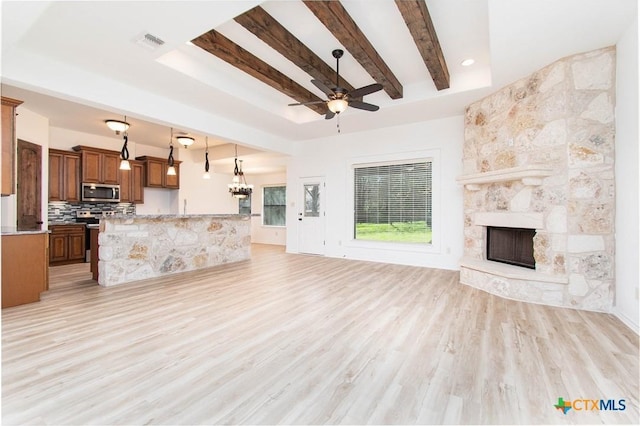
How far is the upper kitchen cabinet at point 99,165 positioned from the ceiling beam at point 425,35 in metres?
7.17

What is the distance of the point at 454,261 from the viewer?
552cm

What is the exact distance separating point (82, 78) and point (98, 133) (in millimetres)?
3896

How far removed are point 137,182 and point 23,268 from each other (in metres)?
4.52

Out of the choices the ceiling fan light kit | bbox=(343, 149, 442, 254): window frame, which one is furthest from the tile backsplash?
bbox=(343, 149, 442, 254): window frame

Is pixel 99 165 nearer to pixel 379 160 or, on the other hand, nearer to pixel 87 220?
pixel 87 220

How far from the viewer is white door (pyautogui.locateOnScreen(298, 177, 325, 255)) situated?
7.27m

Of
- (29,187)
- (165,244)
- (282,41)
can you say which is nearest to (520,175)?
(282,41)

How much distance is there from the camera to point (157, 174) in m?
7.81

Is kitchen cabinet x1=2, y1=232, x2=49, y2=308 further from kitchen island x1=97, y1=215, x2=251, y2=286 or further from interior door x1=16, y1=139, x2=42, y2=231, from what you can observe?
interior door x1=16, y1=139, x2=42, y2=231

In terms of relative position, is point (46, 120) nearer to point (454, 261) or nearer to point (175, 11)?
point (175, 11)

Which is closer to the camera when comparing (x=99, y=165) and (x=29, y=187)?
(x=29, y=187)

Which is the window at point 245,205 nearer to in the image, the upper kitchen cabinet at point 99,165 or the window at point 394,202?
the upper kitchen cabinet at point 99,165

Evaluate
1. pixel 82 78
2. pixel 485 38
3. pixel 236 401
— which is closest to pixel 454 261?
pixel 485 38

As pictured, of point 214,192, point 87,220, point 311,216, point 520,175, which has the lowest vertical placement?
point 87,220
